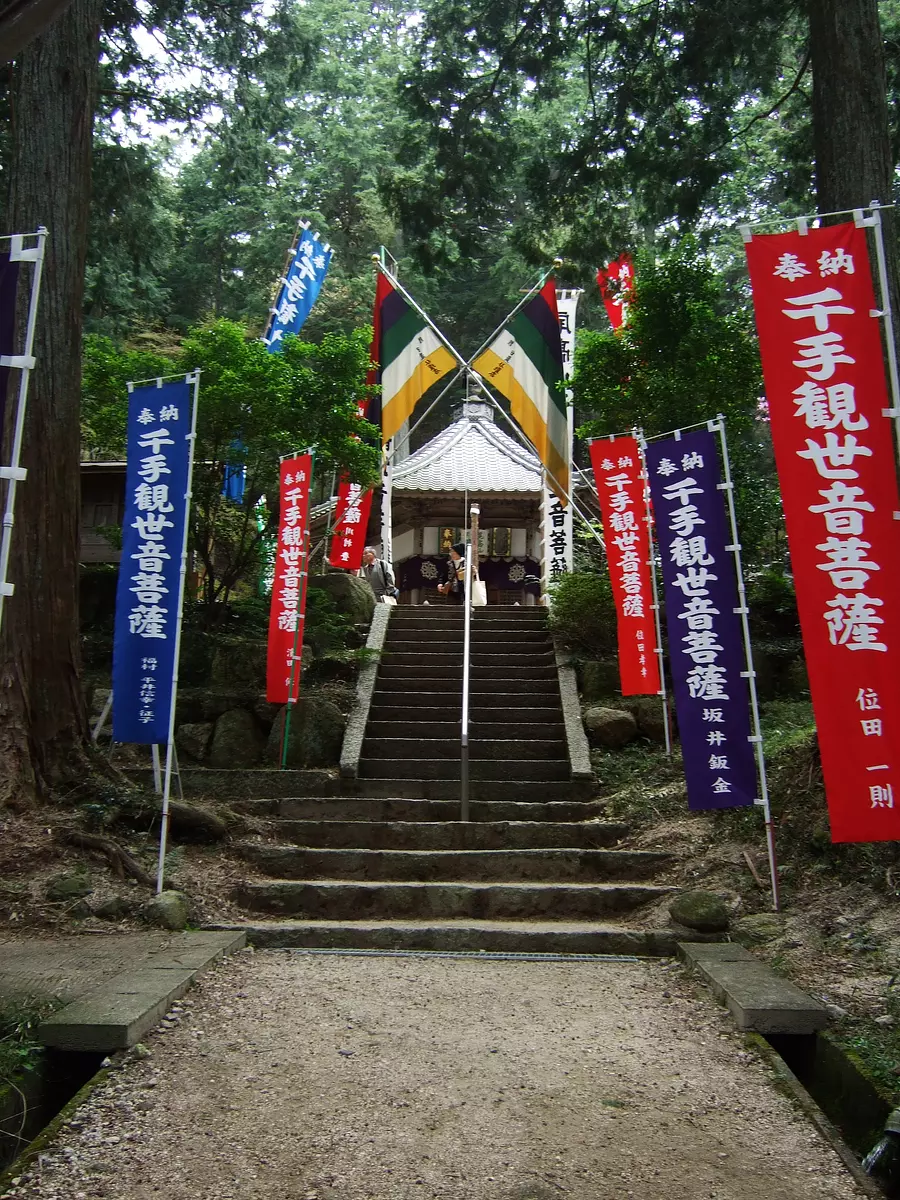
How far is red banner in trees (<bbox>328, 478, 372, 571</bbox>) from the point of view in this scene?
1642 cm

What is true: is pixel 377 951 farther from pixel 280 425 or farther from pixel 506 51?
pixel 506 51

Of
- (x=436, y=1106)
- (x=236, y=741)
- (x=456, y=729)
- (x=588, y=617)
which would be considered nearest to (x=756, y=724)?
(x=436, y=1106)

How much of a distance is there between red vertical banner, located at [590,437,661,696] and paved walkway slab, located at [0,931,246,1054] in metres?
5.04

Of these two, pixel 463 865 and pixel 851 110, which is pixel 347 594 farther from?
pixel 851 110

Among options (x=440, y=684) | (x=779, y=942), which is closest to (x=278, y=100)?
(x=440, y=684)

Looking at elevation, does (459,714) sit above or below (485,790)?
above

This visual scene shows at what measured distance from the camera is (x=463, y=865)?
272 inches

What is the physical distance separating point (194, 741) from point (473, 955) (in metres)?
4.98

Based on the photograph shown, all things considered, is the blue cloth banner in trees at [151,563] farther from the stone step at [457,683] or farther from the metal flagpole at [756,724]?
the stone step at [457,683]

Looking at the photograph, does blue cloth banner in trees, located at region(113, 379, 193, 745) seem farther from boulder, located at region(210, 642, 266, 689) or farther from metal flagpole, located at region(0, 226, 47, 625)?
boulder, located at region(210, 642, 266, 689)

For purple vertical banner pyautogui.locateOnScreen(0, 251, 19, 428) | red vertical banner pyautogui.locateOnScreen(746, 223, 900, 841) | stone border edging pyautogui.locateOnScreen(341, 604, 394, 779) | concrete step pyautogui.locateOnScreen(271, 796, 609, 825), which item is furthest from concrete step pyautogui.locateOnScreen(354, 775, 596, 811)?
purple vertical banner pyautogui.locateOnScreen(0, 251, 19, 428)

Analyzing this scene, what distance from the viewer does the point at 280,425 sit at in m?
11.5

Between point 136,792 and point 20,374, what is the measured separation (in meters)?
4.08

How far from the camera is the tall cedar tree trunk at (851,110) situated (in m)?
6.11
